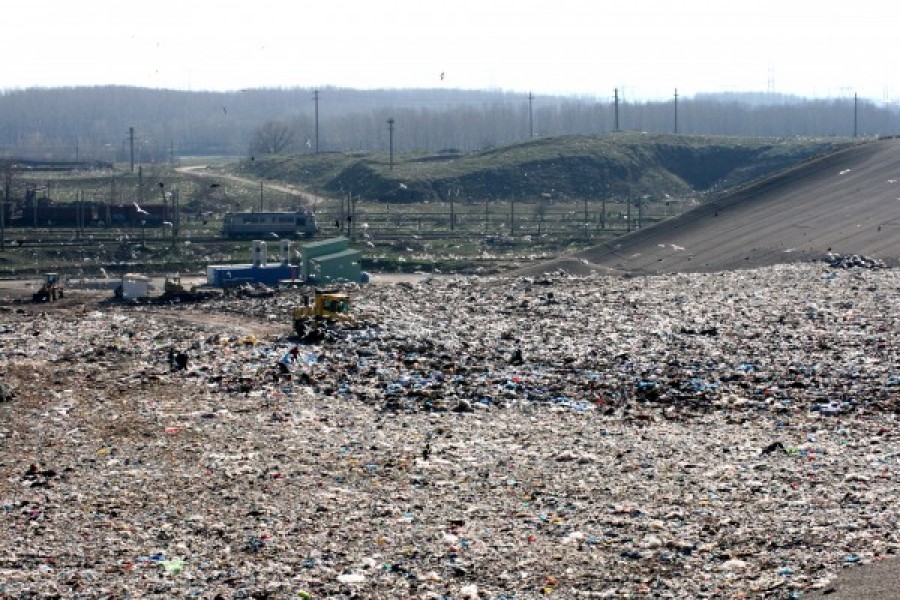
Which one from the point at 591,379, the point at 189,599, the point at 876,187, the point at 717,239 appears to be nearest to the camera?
the point at 189,599

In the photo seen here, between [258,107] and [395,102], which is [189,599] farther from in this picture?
[395,102]

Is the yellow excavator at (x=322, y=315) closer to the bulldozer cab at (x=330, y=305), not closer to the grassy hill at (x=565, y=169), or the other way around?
the bulldozer cab at (x=330, y=305)

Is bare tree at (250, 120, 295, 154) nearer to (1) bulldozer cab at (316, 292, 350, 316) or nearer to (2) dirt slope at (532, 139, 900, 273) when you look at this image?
(2) dirt slope at (532, 139, 900, 273)

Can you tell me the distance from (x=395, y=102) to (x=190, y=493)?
178m

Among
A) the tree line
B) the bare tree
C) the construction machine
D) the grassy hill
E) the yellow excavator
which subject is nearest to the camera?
the yellow excavator

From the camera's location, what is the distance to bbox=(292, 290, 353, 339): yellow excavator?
2005 centimetres

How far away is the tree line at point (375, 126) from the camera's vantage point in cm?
10075

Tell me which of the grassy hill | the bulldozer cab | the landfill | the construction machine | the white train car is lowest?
the landfill

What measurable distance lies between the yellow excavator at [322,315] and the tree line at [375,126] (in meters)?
62.9

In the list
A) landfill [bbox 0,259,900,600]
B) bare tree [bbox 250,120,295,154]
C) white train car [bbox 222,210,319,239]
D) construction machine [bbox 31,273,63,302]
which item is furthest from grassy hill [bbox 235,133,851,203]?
landfill [bbox 0,259,900,600]

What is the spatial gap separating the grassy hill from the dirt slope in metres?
23.1

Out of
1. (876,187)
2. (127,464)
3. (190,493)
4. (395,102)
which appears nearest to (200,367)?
(127,464)

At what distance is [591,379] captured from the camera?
16375 millimetres

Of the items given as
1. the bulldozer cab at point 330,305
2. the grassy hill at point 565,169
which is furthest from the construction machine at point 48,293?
the grassy hill at point 565,169
